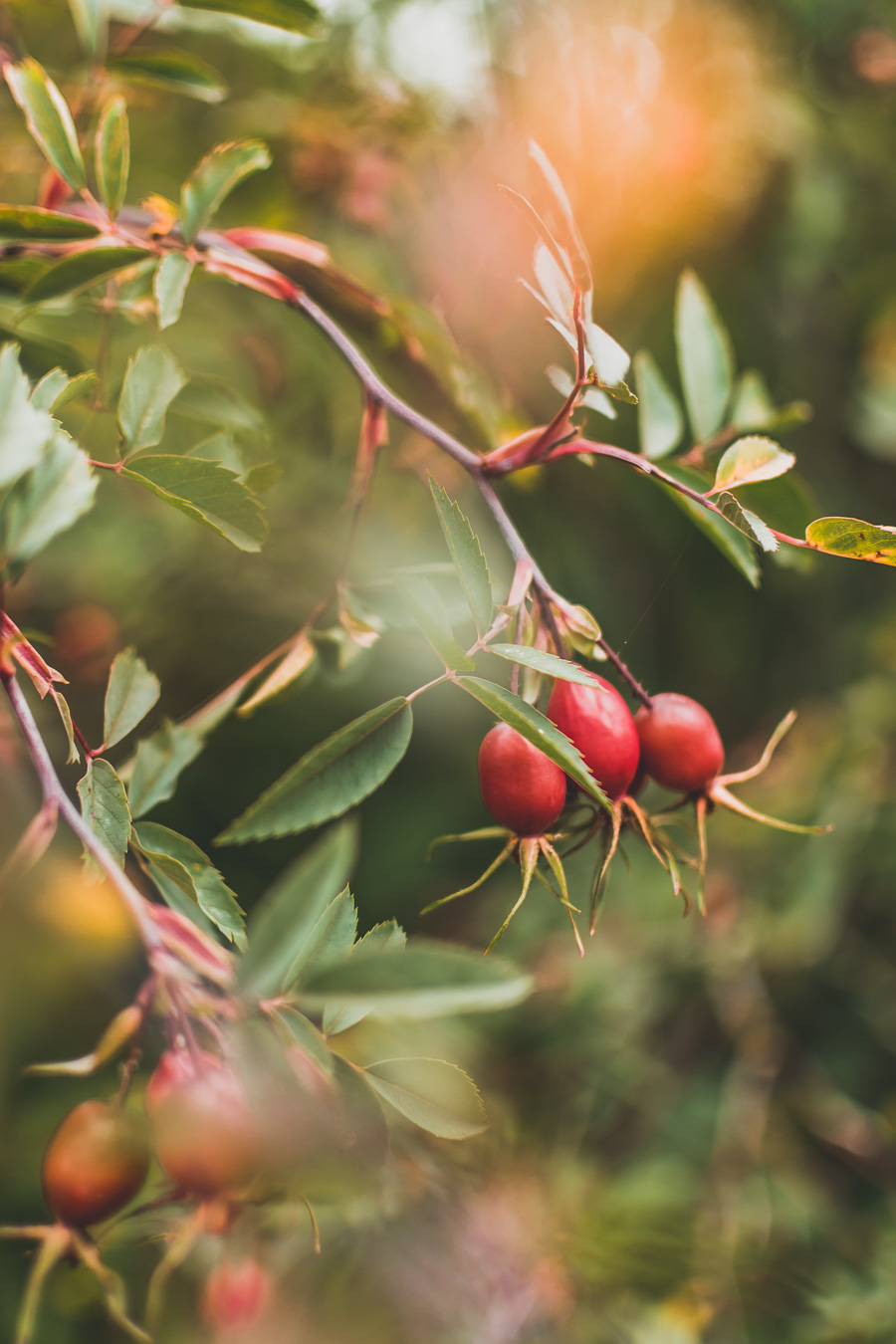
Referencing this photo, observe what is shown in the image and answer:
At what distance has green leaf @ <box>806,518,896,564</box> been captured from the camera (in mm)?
364

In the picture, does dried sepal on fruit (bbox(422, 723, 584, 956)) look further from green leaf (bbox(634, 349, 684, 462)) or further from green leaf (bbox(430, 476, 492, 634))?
green leaf (bbox(634, 349, 684, 462))

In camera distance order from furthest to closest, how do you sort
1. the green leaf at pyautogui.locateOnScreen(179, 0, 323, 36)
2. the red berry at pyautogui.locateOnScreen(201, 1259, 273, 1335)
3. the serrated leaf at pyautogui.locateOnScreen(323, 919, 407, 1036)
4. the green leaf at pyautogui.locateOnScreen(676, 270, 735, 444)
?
the red berry at pyautogui.locateOnScreen(201, 1259, 273, 1335)
the green leaf at pyautogui.locateOnScreen(676, 270, 735, 444)
the green leaf at pyautogui.locateOnScreen(179, 0, 323, 36)
the serrated leaf at pyautogui.locateOnScreen(323, 919, 407, 1036)

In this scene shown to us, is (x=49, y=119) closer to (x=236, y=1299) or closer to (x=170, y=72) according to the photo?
(x=170, y=72)

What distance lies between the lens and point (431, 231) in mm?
1071

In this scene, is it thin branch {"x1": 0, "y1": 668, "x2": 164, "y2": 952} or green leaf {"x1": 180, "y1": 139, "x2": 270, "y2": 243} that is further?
green leaf {"x1": 180, "y1": 139, "x2": 270, "y2": 243}

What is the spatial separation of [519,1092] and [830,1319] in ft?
1.35

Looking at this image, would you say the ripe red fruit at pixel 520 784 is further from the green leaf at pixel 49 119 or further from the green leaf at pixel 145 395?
the green leaf at pixel 49 119

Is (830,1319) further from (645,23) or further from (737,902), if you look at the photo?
(645,23)

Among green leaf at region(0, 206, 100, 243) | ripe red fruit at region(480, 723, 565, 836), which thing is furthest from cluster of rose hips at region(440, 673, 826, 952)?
green leaf at region(0, 206, 100, 243)

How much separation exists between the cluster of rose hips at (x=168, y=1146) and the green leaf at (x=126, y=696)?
142 mm

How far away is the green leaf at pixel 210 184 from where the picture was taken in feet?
1.40

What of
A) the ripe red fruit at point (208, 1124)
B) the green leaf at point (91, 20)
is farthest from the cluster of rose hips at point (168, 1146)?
the green leaf at point (91, 20)

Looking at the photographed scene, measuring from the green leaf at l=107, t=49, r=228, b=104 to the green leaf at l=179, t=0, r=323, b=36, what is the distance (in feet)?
0.14

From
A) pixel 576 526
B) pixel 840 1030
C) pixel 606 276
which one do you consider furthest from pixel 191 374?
pixel 840 1030
